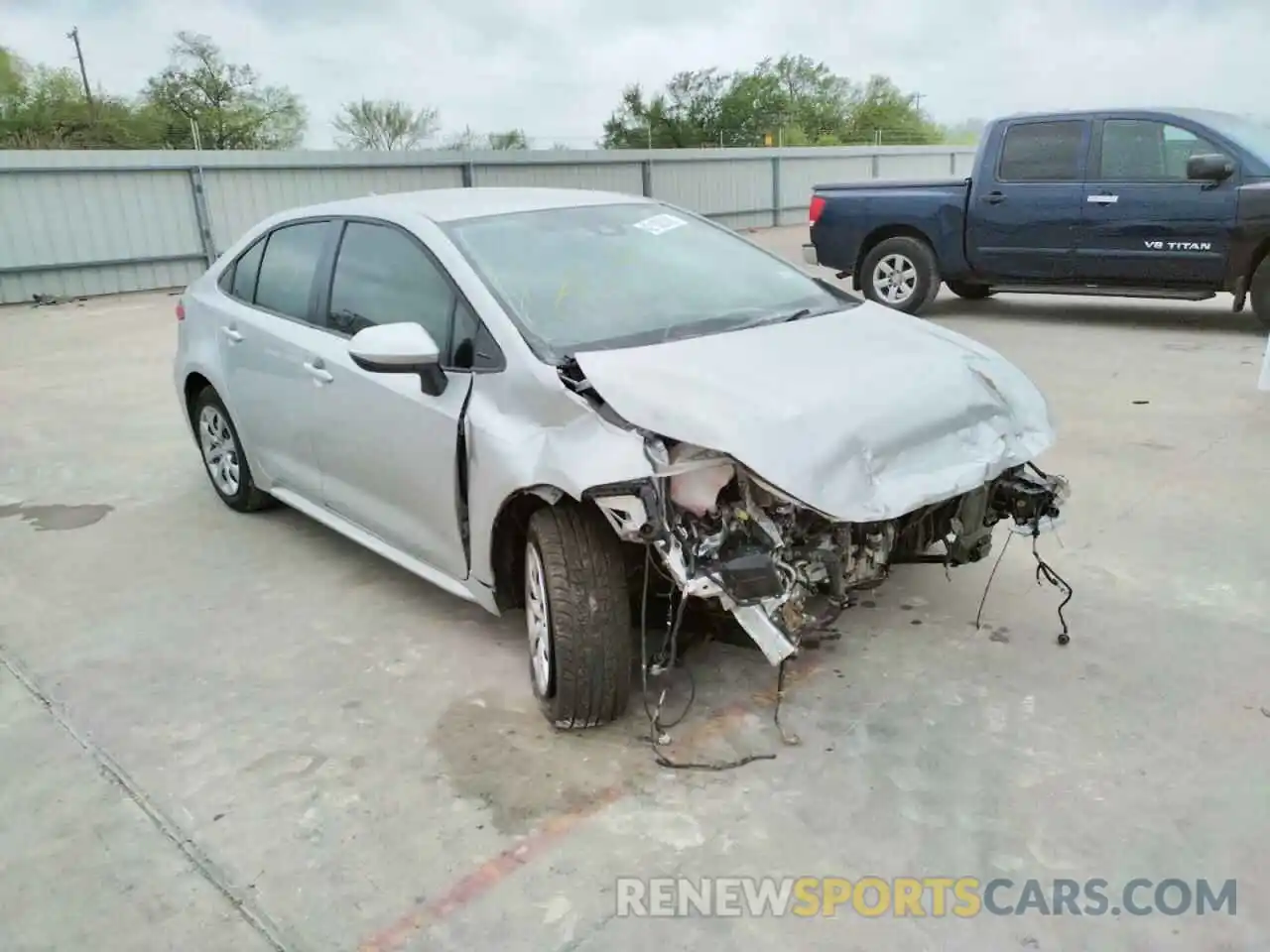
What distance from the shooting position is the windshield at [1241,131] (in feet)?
26.0

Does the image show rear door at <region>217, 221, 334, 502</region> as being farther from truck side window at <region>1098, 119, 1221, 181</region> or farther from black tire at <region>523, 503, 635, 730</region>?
truck side window at <region>1098, 119, 1221, 181</region>

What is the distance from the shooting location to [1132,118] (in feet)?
27.2

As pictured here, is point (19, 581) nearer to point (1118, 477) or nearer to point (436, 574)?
point (436, 574)

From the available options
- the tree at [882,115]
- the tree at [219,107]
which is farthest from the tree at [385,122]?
the tree at [882,115]

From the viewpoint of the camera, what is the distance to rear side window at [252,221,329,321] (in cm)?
413

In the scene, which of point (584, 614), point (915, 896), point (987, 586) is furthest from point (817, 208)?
point (915, 896)

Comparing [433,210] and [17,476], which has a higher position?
[433,210]

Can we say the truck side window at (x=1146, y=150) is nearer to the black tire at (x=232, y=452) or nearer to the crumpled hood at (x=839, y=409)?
the crumpled hood at (x=839, y=409)

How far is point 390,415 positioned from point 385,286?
53cm

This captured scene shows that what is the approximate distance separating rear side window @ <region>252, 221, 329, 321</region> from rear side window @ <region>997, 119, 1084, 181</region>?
6.77m

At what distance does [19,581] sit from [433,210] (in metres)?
2.43

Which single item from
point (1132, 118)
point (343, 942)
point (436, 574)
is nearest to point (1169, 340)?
point (1132, 118)

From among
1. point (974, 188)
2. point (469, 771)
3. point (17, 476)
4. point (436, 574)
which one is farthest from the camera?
point (974, 188)

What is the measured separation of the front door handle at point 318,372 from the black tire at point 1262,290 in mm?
7414
